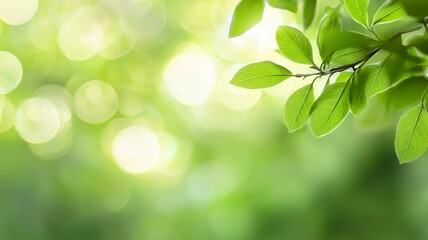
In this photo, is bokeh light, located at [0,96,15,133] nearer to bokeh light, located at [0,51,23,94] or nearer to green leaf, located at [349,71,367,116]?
bokeh light, located at [0,51,23,94]

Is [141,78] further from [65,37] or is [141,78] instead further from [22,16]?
[22,16]

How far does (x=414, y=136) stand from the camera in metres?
0.48

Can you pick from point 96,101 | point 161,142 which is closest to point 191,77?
point 161,142

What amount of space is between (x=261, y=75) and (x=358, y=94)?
73mm

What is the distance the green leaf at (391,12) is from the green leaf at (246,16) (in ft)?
0.28

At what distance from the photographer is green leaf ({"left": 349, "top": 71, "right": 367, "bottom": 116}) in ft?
1.49

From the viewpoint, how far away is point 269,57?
264cm

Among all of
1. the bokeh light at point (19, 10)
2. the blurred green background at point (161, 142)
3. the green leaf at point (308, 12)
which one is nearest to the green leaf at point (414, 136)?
the green leaf at point (308, 12)

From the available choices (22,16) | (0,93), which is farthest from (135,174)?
(22,16)

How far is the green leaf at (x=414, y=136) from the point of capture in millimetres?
476

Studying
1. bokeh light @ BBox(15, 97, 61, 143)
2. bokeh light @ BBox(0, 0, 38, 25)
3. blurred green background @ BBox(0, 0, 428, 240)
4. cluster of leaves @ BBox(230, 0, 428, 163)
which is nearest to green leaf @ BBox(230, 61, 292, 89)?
cluster of leaves @ BBox(230, 0, 428, 163)

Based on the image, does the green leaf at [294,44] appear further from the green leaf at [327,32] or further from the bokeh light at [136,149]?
the bokeh light at [136,149]

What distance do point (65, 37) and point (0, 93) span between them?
1.20 ft

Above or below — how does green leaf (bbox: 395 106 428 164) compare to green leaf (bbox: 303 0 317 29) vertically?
below
